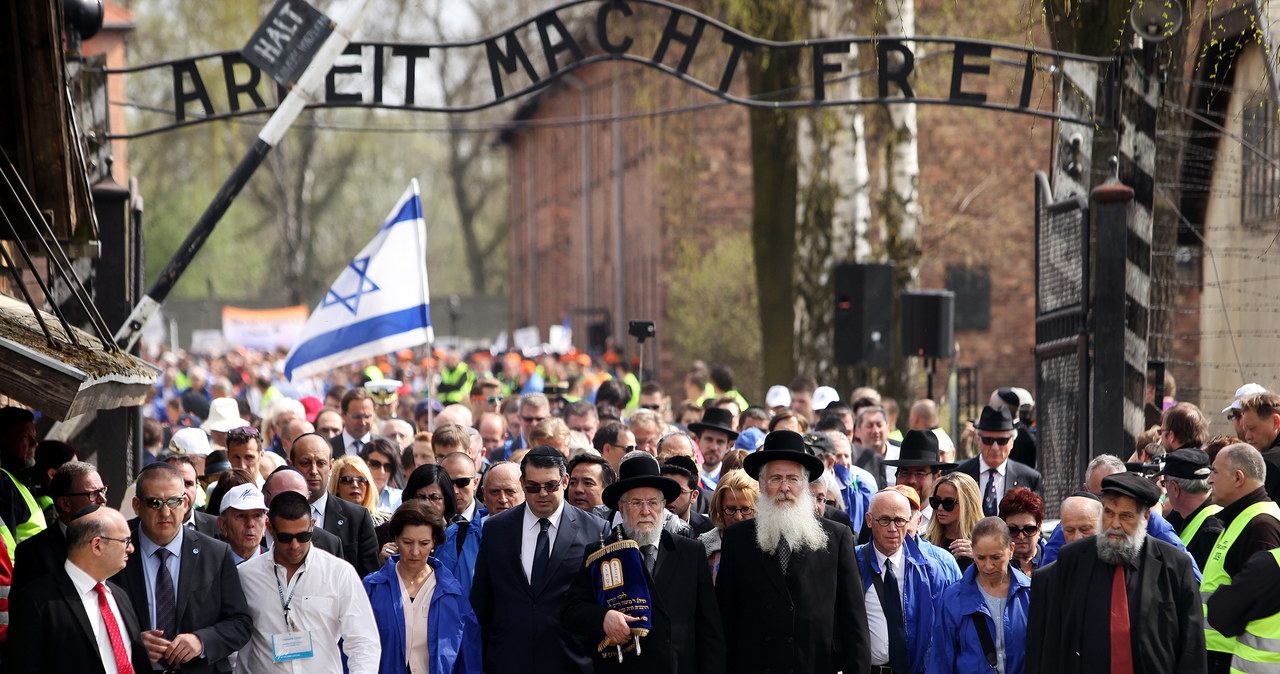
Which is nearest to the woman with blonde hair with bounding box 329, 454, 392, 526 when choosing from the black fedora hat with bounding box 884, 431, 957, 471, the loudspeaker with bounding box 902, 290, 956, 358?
the black fedora hat with bounding box 884, 431, 957, 471

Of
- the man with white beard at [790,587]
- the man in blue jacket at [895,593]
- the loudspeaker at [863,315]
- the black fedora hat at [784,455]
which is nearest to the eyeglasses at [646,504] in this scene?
the man with white beard at [790,587]

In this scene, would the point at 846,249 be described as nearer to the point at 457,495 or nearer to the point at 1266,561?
Answer: the point at 457,495

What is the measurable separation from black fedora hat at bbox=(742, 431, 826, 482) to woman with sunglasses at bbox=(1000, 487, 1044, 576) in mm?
976

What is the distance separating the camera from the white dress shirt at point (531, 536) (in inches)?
312

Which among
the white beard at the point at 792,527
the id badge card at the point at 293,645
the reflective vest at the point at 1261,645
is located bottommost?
the reflective vest at the point at 1261,645

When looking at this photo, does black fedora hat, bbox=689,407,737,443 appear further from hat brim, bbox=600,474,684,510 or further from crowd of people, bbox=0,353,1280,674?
hat brim, bbox=600,474,684,510

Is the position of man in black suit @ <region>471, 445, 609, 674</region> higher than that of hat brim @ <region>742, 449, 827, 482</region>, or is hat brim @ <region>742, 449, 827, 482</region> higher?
hat brim @ <region>742, 449, 827, 482</region>

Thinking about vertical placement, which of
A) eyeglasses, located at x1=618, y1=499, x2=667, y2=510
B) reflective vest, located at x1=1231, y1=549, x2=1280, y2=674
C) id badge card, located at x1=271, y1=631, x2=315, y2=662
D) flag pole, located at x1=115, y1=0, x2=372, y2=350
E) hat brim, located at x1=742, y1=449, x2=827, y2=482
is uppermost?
flag pole, located at x1=115, y1=0, x2=372, y2=350

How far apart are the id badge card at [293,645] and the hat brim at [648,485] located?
1.46 meters

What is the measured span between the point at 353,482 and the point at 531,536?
1768 mm

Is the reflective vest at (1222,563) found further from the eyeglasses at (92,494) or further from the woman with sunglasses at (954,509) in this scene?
the eyeglasses at (92,494)

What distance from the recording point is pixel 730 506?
8102mm

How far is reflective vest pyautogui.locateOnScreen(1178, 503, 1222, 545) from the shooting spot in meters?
8.48

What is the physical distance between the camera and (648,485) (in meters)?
7.45
